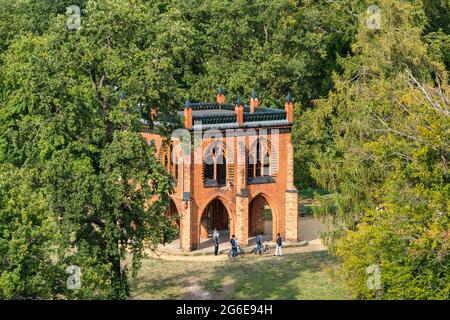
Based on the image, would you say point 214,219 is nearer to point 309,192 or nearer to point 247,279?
point 247,279

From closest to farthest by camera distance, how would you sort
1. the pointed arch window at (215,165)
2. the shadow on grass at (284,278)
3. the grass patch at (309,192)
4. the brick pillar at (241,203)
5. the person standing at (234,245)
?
the shadow on grass at (284,278)
the person standing at (234,245)
the pointed arch window at (215,165)
the brick pillar at (241,203)
the grass patch at (309,192)

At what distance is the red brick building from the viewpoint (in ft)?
156

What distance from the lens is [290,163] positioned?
49750 mm

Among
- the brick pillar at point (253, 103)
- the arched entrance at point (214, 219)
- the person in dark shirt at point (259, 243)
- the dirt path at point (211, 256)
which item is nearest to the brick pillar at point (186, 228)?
the dirt path at point (211, 256)

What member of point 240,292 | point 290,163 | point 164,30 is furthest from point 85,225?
point 290,163

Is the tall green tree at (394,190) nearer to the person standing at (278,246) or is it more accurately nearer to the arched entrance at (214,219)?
the person standing at (278,246)

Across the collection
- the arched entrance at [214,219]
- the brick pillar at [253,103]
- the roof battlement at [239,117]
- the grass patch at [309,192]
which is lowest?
the arched entrance at [214,219]

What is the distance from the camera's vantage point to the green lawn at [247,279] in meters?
39.7

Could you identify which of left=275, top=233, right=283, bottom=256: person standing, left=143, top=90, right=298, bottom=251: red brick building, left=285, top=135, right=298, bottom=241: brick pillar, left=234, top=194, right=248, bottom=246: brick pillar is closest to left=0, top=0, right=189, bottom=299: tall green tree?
left=143, top=90, right=298, bottom=251: red brick building

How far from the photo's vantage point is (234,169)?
4853 centimetres

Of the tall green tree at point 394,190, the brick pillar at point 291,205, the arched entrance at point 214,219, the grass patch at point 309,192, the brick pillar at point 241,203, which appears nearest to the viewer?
the tall green tree at point 394,190

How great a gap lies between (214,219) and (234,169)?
4.99 metres

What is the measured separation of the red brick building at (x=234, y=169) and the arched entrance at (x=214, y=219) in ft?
0.24

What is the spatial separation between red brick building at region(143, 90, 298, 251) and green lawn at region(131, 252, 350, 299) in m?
2.85
